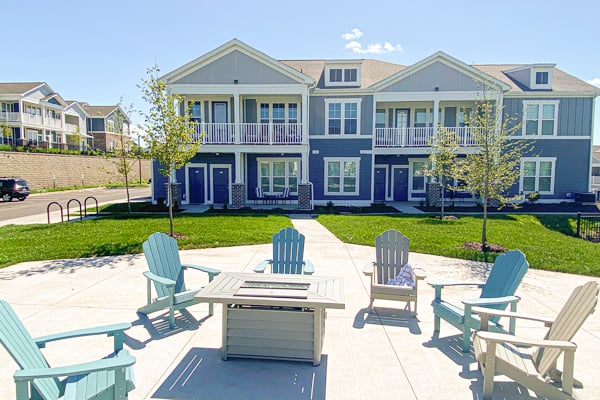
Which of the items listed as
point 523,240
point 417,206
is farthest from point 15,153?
point 523,240

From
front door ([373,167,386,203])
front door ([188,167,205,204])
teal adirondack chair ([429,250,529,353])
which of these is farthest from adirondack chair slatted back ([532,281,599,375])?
front door ([373,167,386,203])

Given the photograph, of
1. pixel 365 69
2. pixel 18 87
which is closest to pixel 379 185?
pixel 365 69

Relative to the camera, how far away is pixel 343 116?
20.5m

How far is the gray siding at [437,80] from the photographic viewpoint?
20.6 m

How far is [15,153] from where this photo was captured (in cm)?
3064

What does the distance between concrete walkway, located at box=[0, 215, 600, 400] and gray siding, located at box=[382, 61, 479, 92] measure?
15.2 m

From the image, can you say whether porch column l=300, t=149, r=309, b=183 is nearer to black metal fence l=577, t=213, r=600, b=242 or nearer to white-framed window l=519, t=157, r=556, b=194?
black metal fence l=577, t=213, r=600, b=242

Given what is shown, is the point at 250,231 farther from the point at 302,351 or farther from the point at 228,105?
the point at 228,105

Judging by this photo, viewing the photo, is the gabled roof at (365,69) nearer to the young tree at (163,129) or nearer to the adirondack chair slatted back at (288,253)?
the young tree at (163,129)

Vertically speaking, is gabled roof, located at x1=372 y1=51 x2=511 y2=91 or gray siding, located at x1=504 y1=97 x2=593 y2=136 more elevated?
gabled roof, located at x1=372 y1=51 x2=511 y2=91

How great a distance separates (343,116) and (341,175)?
10.5 feet

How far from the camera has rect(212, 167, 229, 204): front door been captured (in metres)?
21.0

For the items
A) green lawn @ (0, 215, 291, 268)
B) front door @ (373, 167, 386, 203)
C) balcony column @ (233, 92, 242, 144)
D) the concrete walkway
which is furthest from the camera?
front door @ (373, 167, 386, 203)

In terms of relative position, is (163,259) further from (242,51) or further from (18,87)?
(18,87)
